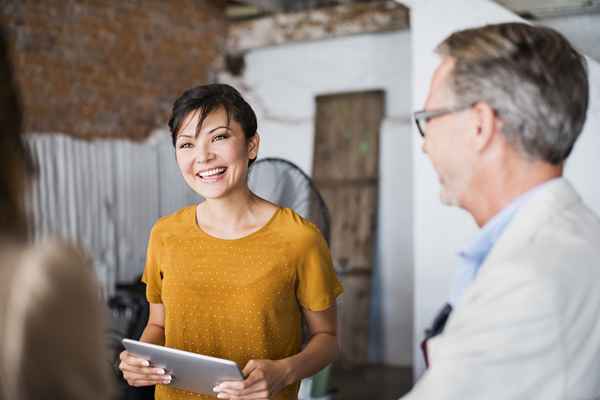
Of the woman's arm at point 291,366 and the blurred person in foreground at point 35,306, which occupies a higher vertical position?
the blurred person in foreground at point 35,306

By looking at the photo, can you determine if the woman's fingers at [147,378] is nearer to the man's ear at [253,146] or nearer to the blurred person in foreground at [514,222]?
the man's ear at [253,146]

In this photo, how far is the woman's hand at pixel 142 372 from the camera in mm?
1784

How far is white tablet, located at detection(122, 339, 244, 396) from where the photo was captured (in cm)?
160

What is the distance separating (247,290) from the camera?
5.98ft

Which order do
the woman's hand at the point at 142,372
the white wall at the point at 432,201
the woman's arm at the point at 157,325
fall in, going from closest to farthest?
the woman's hand at the point at 142,372
the woman's arm at the point at 157,325
the white wall at the point at 432,201

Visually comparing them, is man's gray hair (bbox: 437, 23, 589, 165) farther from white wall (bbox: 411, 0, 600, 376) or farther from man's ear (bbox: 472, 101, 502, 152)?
white wall (bbox: 411, 0, 600, 376)

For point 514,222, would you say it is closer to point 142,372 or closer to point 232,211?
point 232,211

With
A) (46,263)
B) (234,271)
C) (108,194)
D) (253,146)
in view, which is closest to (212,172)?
(253,146)

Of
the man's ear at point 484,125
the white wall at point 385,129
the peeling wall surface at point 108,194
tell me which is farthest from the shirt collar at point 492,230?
the white wall at point 385,129

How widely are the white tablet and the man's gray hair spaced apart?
817 millimetres

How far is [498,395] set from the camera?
112 cm

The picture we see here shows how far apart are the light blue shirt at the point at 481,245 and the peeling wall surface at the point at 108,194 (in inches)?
140

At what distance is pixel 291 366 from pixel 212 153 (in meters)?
0.62

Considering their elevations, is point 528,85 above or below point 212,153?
above
